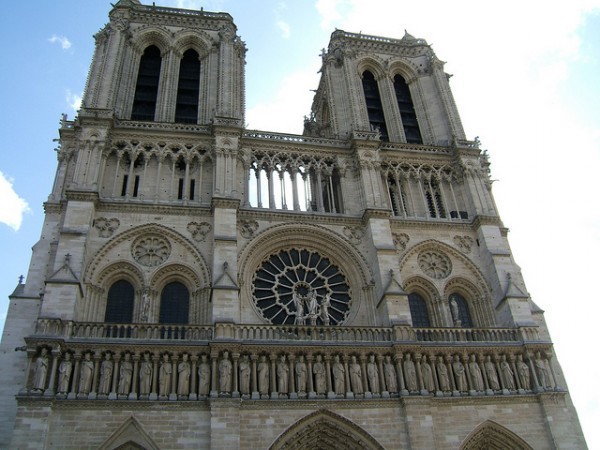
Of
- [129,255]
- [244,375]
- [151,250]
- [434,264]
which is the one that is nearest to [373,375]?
[244,375]

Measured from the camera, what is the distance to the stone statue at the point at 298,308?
19.9m

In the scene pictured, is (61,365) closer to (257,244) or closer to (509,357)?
(257,244)

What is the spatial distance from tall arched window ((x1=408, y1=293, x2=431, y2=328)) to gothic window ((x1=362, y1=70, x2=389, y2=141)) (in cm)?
869

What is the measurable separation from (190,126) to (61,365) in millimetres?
11170

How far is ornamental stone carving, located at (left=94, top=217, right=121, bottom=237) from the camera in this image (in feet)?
68.4

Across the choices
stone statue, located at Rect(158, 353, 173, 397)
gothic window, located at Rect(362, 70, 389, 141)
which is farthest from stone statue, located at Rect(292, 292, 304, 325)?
gothic window, located at Rect(362, 70, 389, 141)

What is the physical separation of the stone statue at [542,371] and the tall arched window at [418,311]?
12.9 feet

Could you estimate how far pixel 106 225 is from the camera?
21.0 metres

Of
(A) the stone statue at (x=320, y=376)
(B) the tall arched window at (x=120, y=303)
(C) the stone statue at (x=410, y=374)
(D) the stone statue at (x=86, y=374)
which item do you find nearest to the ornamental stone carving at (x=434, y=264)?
(C) the stone statue at (x=410, y=374)

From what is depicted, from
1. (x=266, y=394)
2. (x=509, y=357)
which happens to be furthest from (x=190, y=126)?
(x=509, y=357)

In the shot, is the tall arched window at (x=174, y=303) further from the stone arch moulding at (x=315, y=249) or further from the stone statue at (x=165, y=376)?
the stone statue at (x=165, y=376)

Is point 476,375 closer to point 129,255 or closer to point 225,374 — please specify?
point 225,374

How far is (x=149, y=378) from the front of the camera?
17.3 meters

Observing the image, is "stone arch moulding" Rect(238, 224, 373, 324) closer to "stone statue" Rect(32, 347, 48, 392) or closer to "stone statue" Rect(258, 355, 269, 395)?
"stone statue" Rect(258, 355, 269, 395)
